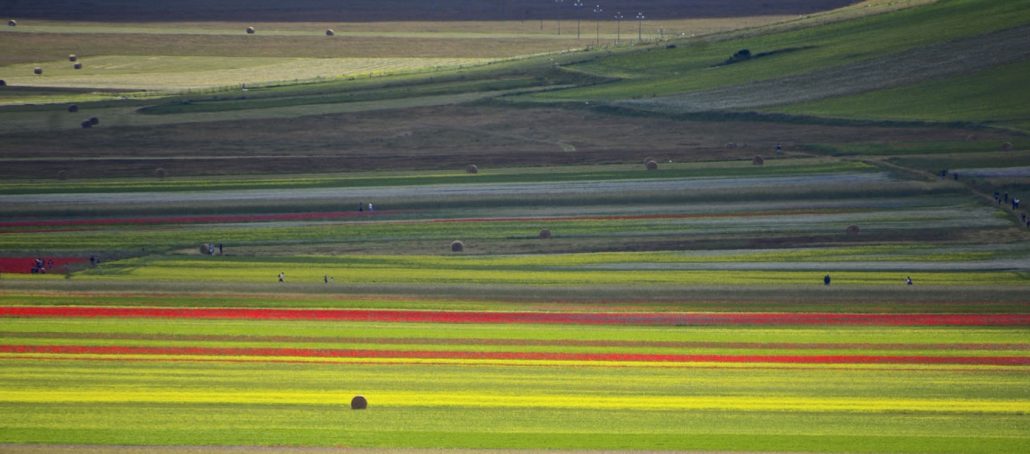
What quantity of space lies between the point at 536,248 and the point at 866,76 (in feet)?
148

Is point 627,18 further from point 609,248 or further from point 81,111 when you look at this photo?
point 609,248

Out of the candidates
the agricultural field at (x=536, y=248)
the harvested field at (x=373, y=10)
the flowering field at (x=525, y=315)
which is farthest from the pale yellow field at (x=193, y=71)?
the flowering field at (x=525, y=315)

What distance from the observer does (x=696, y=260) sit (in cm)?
4941

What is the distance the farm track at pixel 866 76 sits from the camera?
8688 cm

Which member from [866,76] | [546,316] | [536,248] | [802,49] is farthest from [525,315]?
[802,49]

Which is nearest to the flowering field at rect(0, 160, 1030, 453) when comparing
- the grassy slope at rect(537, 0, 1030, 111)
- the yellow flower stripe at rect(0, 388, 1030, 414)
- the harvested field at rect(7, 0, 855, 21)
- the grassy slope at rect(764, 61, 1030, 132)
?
the yellow flower stripe at rect(0, 388, 1030, 414)

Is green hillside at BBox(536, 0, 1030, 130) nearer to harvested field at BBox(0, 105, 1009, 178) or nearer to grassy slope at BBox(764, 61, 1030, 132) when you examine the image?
grassy slope at BBox(764, 61, 1030, 132)

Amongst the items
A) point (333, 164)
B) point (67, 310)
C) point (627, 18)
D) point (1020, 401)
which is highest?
point (627, 18)

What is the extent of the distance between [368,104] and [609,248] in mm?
41751

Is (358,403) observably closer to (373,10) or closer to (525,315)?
(525,315)

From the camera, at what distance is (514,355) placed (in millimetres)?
37312

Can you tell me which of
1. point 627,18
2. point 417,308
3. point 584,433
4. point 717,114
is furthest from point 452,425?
point 627,18

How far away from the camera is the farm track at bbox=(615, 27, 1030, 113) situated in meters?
86.9

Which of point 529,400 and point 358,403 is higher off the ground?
point 358,403
